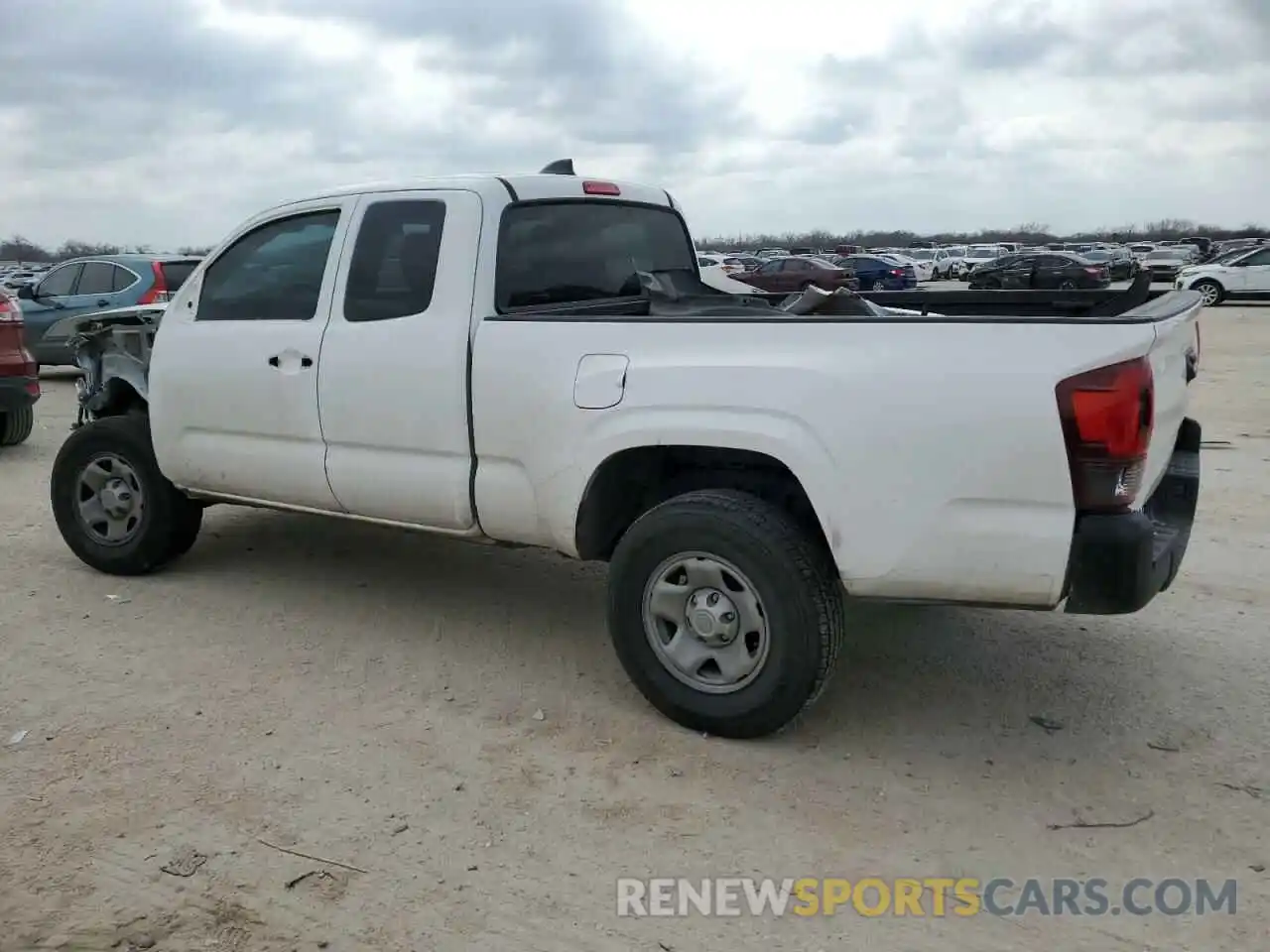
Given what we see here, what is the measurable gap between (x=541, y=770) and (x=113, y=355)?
357 cm

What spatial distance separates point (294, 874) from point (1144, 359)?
2822mm

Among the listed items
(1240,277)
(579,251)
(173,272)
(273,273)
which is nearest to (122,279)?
(173,272)

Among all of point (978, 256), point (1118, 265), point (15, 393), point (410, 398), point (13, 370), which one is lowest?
point (15, 393)

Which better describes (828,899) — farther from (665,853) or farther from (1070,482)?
(1070,482)

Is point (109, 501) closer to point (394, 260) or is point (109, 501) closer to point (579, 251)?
point (394, 260)

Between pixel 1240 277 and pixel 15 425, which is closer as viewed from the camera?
pixel 15 425

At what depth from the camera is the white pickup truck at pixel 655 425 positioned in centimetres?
317

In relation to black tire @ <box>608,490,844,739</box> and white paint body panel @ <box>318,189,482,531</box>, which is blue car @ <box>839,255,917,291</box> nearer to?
white paint body panel @ <box>318,189,482,531</box>

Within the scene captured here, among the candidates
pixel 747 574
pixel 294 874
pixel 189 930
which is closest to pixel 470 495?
pixel 747 574

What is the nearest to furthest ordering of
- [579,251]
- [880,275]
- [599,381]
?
[599,381], [579,251], [880,275]

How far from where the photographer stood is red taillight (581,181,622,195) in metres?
4.87

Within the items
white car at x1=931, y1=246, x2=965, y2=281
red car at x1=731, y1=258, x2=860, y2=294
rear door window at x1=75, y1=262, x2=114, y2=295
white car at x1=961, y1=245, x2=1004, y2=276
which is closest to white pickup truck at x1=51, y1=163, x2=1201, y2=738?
rear door window at x1=75, y1=262, x2=114, y2=295

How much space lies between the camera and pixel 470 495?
14.0ft

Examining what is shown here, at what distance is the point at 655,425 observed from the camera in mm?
3719
